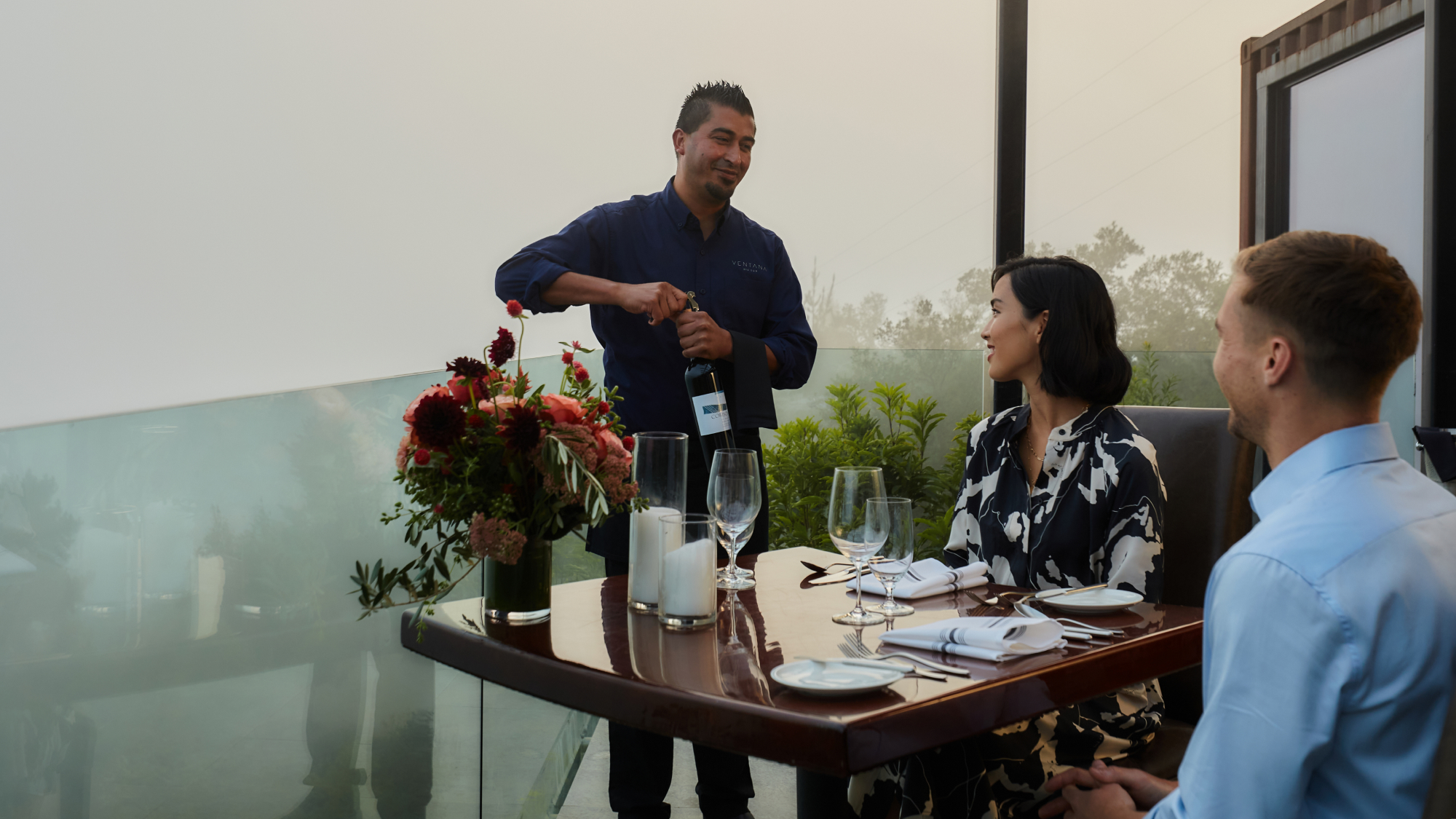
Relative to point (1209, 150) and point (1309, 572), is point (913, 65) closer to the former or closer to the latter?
point (1209, 150)

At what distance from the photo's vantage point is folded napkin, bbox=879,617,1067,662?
121 cm

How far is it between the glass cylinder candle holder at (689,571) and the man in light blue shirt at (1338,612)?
2.04 ft

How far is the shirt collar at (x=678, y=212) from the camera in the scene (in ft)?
8.49

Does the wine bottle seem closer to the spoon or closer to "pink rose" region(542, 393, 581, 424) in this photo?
the spoon

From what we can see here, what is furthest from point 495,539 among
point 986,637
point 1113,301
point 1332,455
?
point 1113,301

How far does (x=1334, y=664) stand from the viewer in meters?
0.79

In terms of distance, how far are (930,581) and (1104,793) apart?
0.46m

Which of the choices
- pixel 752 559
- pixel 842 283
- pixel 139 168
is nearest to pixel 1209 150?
pixel 842 283

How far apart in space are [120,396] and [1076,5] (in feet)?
11.8

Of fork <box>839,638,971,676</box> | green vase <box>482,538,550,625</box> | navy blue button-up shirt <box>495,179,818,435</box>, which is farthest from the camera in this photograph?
navy blue button-up shirt <box>495,179,818,435</box>

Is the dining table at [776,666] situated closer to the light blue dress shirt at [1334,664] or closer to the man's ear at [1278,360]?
the light blue dress shirt at [1334,664]

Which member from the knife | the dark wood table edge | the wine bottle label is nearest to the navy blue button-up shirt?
the wine bottle label

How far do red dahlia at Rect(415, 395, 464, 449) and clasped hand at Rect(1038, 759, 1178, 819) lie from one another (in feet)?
3.15

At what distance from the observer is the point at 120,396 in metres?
1.77
